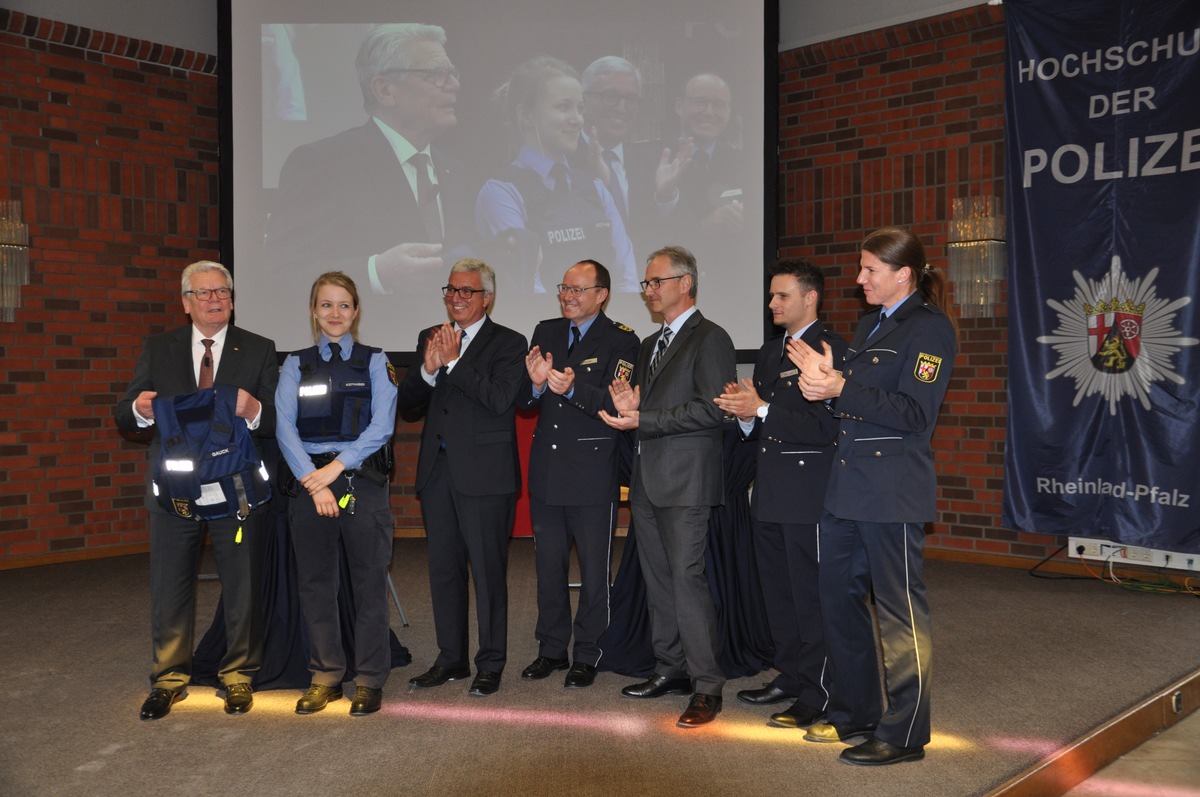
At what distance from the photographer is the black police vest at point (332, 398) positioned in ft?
12.7

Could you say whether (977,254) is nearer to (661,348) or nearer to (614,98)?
(614,98)

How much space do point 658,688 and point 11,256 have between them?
5.11 metres

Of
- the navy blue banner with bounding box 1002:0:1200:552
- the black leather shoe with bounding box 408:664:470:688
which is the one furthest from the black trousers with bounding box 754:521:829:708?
the navy blue banner with bounding box 1002:0:1200:552

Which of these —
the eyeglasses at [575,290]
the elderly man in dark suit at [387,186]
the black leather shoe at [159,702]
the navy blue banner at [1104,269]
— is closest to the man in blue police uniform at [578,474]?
the eyeglasses at [575,290]

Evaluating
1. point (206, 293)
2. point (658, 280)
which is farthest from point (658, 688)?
point (206, 293)

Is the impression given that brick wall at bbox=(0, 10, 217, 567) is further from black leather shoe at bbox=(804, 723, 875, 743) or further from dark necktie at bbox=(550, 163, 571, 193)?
black leather shoe at bbox=(804, 723, 875, 743)

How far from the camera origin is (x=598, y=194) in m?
7.23

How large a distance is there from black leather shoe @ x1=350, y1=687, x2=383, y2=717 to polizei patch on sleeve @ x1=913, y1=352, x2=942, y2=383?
2283 mm

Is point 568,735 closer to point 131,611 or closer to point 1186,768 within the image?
point 1186,768

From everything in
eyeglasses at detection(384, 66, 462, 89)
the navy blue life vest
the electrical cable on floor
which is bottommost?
the electrical cable on floor

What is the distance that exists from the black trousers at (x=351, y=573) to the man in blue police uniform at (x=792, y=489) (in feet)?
4.57

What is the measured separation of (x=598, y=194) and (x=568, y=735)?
4414 millimetres

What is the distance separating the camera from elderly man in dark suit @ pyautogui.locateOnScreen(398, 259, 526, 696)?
416 cm

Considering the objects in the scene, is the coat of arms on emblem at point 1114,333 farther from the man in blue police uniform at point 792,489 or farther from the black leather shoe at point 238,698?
the black leather shoe at point 238,698
